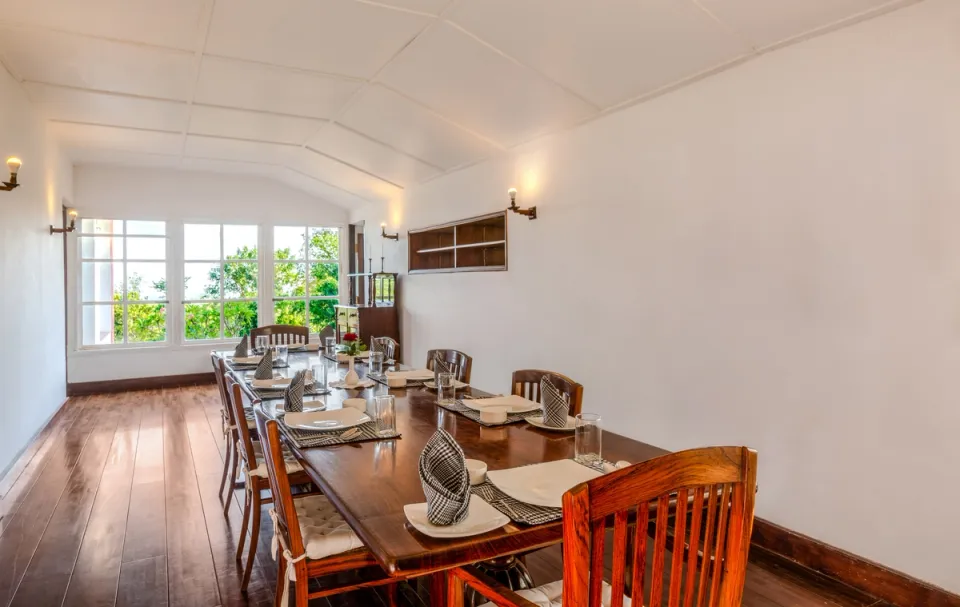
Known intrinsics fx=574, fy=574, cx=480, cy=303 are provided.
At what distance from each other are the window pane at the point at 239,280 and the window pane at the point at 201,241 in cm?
25

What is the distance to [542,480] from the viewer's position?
1511 mm

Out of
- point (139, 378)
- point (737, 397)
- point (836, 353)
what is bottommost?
point (139, 378)

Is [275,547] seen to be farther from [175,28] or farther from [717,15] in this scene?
[175,28]

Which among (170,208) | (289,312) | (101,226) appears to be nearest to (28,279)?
(101,226)

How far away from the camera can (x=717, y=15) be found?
2.50 metres

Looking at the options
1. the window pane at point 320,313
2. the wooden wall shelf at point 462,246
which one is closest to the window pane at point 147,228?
the window pane at point 320,313

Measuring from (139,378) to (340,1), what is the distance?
5.86 meters

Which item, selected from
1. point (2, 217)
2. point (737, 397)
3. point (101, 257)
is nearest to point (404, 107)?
point (2, 217)

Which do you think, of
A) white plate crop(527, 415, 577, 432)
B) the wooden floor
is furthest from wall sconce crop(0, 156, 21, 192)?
white plate crop(527, 415, 577, 432)

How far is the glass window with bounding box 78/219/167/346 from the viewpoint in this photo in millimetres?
6875

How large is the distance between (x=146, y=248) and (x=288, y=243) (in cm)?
170

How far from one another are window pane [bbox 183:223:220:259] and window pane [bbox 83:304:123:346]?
1057mm

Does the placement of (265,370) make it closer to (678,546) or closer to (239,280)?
(678,546)

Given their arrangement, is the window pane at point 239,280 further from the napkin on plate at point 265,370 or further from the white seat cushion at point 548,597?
the white seat cushion at point 548,597
